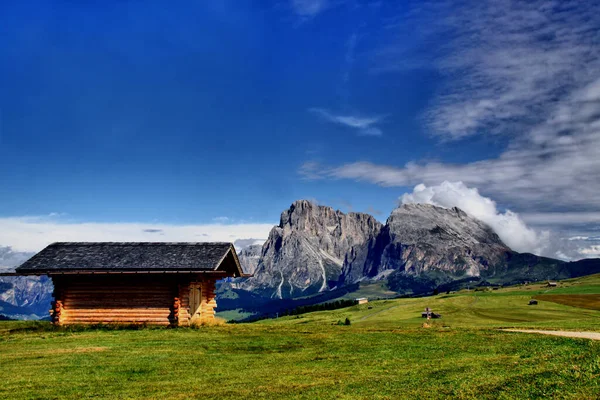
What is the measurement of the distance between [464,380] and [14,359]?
21.1 meters

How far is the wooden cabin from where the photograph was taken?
1463 inches

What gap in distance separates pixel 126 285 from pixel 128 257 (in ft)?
7.41

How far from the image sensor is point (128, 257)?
38844 millimetres

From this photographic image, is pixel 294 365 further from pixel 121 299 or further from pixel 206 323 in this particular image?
pixel 121 299

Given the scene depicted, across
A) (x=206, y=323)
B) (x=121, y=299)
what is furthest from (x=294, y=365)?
(x=121, y=299)

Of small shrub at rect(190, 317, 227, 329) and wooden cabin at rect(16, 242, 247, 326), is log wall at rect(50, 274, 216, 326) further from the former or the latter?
small shrub at rect(190, 317, 227, 329)

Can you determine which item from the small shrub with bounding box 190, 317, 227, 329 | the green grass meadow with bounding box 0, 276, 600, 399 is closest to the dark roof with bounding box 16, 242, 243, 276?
the small shrub with bounding box 190, 317, 227, 329

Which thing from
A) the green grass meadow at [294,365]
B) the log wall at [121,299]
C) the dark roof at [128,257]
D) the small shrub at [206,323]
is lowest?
the green grass meadow at [294,365]

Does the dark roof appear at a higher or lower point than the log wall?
higher

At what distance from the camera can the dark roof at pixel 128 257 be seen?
37312 millimetres

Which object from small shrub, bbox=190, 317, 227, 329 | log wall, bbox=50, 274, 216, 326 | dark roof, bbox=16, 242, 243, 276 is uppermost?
dark roof, bbox=16, 242, 243, 276

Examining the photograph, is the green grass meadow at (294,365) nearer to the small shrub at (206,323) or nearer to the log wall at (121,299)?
the small shrub at (206,323)

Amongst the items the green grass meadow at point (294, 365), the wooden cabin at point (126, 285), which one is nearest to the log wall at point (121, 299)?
the wooden cabin at point (126, 285)

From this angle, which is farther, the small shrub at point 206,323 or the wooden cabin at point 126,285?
the wooden cabin at point 126,285
